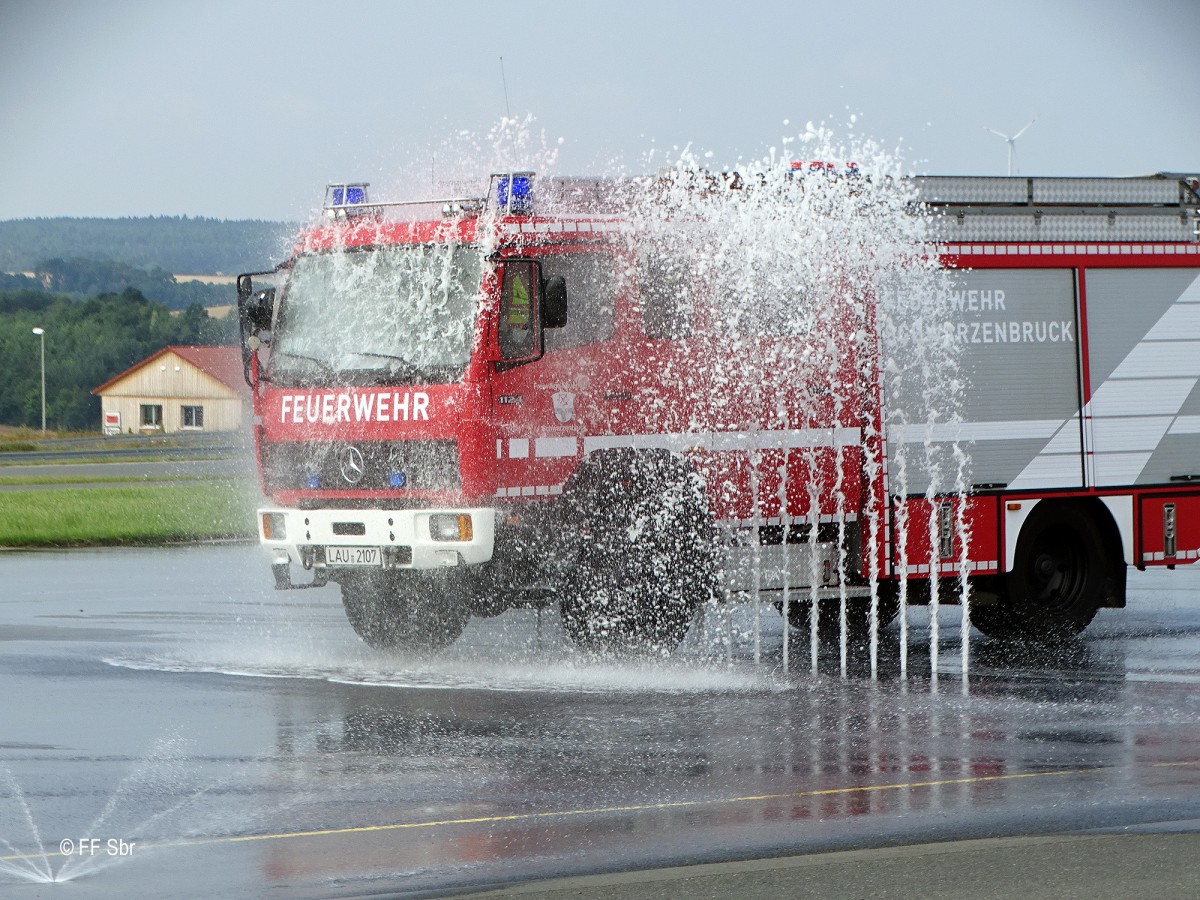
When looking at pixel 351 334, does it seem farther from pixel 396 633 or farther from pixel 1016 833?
pixel 1016 833

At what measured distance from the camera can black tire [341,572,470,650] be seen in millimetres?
12484

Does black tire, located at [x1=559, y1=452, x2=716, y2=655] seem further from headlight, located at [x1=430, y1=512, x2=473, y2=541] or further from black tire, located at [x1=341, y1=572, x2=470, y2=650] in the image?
black tire, located at [x1=341, y1=572, x2=470, y2=650]

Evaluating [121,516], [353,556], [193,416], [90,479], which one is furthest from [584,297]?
[193,416]

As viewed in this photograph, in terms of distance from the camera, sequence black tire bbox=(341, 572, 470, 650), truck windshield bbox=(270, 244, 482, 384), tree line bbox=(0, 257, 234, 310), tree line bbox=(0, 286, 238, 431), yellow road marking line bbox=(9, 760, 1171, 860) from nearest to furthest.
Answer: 1. yellow road marking line bbox=(9, 760, 1171, 860)
2. truck windshield bbox=(270, 244, 482, 384)
3. black tire bbox=(341, 572, 470, 650)
4. tree line bbox=(0, 286, 238, 431)
5. tree line bbox=(0, 257, 234, 310)

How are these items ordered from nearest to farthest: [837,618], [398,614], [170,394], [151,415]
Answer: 1. [398,614]
2. [837,618]
3. [151,415]
4. [170,394]

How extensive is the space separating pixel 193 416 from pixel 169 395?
6.39 feet

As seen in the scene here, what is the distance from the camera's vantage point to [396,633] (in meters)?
12.8

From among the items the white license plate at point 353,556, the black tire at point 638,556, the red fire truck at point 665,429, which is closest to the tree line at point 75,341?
the red fire truck at point 665,429

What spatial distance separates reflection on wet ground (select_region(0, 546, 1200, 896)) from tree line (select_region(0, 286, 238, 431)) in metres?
80.5

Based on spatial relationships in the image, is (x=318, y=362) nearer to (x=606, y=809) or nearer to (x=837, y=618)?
(x=837, y=618)

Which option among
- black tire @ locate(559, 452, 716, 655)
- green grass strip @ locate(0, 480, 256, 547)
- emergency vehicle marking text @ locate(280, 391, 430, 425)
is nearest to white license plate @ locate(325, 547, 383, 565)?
emergency vehicle marking text @ locate(280, 391, 430, 425)

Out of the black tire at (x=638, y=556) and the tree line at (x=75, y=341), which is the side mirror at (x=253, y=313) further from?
the tree line at (x=75, y=341)

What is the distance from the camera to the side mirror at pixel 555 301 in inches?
436

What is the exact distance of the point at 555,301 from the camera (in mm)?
11086
